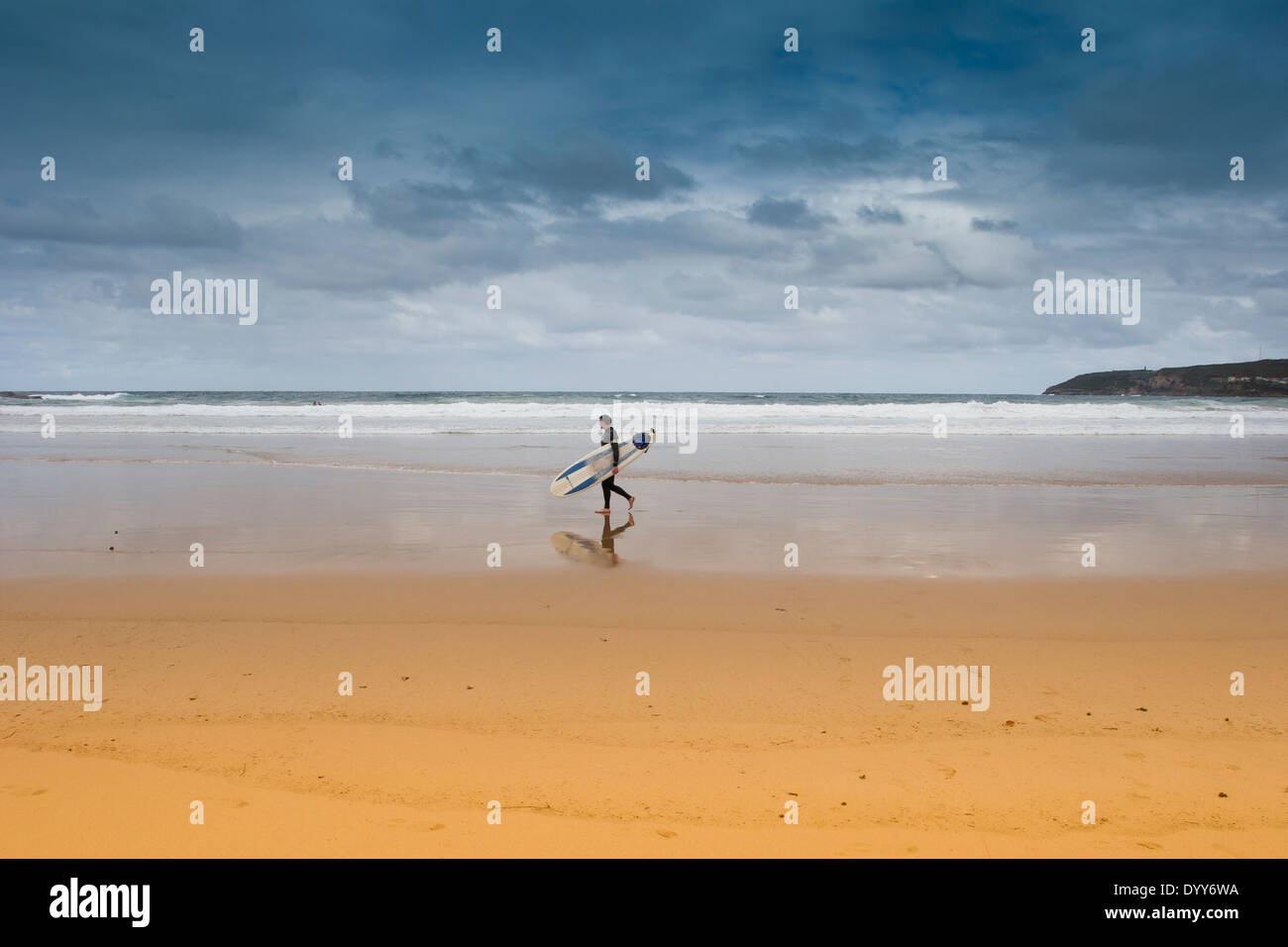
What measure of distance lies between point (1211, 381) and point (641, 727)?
109564mm

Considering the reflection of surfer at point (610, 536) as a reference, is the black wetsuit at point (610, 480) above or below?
above

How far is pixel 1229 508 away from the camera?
43.0ft

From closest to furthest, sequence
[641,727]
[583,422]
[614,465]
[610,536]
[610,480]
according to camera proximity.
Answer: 1. [641,727]
2. [610,536]
3. [610,480]
4. [614,465]
5. [583,422]

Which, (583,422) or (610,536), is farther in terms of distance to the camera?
(583,422)

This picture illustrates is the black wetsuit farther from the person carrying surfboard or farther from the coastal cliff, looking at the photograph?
the coastal cliff

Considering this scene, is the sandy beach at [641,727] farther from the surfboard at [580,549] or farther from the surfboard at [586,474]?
the surfboard at [586,474]

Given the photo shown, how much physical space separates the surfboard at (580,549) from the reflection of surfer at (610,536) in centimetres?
4

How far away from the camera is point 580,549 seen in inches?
384

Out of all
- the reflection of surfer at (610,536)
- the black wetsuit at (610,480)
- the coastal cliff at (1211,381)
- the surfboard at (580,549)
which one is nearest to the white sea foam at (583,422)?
the black wetsuit at (610,480)

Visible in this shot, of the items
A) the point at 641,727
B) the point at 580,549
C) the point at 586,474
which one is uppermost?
the point at 586,474

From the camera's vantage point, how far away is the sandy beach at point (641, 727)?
3305 mm

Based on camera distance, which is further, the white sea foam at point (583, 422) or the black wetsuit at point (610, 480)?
the white sea foam at point (583, 422)

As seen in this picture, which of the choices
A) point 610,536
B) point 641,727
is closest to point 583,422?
point 610,536

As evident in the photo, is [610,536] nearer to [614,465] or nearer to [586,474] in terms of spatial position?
[614,465]
